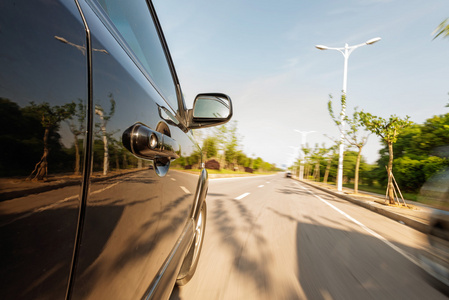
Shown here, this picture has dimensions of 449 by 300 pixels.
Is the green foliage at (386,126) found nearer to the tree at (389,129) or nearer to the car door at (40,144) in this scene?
the tree at (389,129)

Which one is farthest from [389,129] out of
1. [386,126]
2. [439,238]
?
[439,238]

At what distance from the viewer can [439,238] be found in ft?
7.38

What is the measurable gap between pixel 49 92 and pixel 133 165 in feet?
1.31

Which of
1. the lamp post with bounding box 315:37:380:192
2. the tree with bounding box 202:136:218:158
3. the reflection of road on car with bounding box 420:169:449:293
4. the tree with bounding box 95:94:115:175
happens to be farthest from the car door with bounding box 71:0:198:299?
the tree with bounding box 202:136:218:158

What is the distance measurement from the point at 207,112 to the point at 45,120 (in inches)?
60.0

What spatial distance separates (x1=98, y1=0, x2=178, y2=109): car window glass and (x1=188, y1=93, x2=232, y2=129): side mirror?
30 centimetres

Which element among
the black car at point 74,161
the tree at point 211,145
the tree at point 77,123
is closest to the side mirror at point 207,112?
the black car at point 74,161

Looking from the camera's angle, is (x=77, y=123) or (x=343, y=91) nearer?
(x=77, y=123)

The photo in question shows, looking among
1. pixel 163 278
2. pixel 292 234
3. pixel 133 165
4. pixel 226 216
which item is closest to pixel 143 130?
pixel 133 165

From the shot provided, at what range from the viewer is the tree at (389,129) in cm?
892

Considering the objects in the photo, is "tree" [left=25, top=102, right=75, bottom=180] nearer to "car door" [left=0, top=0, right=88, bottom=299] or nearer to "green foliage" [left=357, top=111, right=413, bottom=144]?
"car door" [left=0, top=0, right=88, bottom=299]

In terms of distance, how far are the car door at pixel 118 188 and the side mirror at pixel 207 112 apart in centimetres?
71

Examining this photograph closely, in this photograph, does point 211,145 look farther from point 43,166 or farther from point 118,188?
point 43,166

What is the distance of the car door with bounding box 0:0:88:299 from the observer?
1.35ft
